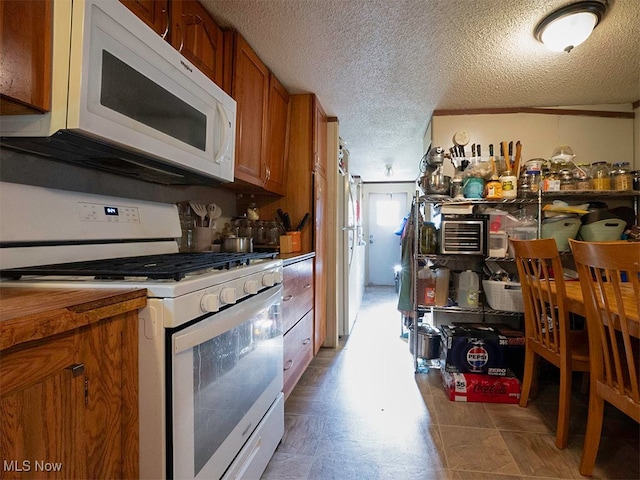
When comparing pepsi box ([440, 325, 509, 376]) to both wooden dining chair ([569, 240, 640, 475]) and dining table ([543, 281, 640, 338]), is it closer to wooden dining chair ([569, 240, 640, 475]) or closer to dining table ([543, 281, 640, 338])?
dining table ([543, 281, 640, 338])

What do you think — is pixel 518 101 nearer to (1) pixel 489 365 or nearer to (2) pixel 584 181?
(2) pixel 584 181

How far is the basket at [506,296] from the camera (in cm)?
215

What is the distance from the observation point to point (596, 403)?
4.25 ft

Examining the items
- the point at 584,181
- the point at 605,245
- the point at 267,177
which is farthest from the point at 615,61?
the point at 267,177

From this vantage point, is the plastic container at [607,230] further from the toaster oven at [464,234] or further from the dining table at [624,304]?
the toaster oven at [464,234]

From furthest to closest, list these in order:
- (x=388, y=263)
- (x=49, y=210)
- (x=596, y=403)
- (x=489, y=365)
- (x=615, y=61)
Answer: (x=388, y=263)
(x=489, y=365)
(x=615, y=61)
(x=596, y=403)
(x=49, y=210)

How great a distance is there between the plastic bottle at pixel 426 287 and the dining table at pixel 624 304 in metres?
0.81

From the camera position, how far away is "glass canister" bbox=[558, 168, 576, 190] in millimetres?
2264

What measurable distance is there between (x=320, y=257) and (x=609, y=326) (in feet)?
5.79

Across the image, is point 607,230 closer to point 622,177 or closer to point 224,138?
point 622,177

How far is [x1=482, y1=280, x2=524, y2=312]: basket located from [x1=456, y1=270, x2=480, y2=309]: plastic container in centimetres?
12

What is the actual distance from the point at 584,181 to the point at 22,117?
3037 mm

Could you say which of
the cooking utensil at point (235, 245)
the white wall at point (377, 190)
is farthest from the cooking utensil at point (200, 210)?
the white wall at point (377, 190)

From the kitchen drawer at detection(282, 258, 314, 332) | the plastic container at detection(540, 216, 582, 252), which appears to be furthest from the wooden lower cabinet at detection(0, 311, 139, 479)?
the plastic container at detection(540, 216, 582, 252)
